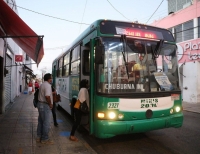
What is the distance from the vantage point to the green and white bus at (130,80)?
A: 4.51 m

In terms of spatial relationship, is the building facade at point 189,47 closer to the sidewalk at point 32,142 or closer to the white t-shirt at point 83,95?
the white t-shirt at point 83,95

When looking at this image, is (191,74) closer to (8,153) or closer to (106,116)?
(106,116)

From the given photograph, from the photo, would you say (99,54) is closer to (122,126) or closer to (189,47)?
(122,126)

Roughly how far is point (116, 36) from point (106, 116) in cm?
192

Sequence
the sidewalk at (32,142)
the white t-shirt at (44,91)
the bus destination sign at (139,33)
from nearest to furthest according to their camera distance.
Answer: the sidewalk at (32,142) < the bus destination sign at (139,33) < the white t-shirt at (44,91)

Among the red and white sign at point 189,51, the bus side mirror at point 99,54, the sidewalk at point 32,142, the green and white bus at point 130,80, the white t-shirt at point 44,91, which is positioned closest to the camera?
the bus side mirror at point 99,54

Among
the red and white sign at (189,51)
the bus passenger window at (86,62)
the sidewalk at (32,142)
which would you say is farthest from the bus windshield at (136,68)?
the red and white sign at (189,51)

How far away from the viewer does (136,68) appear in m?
4.77

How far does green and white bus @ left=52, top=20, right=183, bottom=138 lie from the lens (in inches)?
177

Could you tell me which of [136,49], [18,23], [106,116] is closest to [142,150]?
[106,116]

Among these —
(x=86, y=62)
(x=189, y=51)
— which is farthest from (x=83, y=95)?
(x=189, y=51)

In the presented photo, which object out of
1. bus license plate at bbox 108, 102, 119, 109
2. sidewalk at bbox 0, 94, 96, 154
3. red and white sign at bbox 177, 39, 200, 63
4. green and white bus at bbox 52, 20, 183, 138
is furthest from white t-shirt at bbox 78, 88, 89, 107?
red and white sign at bbox 177, 39, 200, 63

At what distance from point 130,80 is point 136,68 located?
1.15ft

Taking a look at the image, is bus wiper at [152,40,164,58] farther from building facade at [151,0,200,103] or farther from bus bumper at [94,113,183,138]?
building facade at [151,0,200,103]
